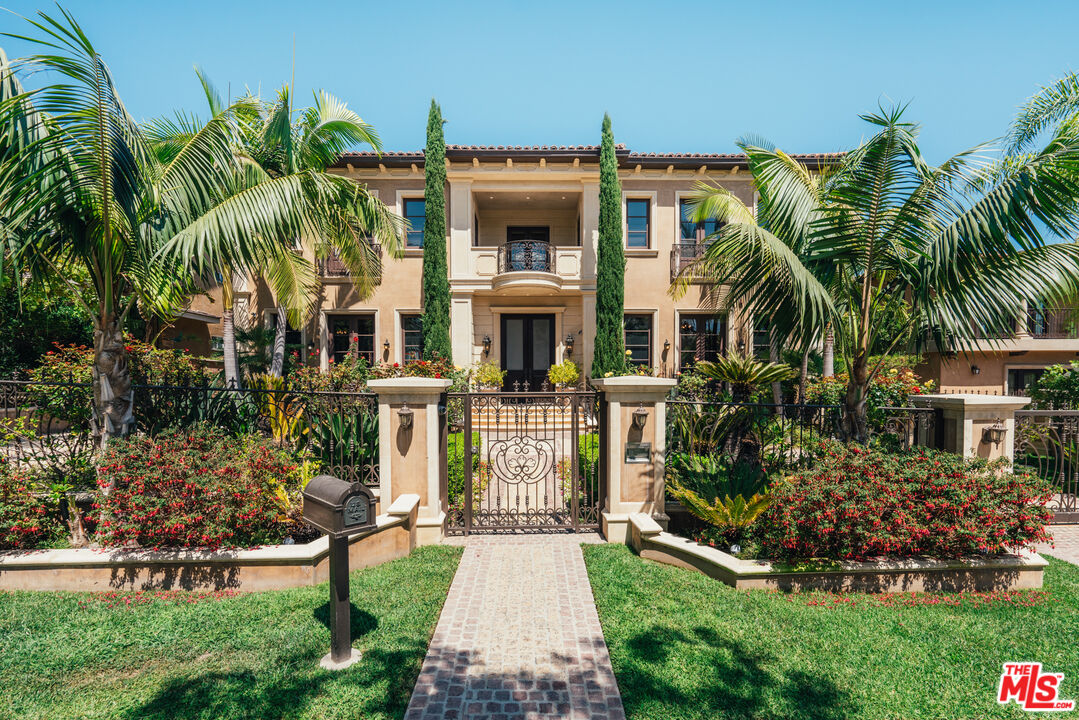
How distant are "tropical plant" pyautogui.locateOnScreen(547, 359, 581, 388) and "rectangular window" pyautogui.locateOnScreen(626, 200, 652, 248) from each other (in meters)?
4.85

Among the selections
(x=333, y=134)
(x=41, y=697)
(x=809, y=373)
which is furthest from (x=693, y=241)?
(x=41, y=697)

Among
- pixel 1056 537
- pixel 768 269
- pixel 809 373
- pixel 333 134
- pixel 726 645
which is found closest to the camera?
pixel 726 645

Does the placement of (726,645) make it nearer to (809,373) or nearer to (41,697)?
(41,697)

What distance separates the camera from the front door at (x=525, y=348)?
16.4 meters

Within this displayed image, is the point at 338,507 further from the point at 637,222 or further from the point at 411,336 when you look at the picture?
the point at 637,222

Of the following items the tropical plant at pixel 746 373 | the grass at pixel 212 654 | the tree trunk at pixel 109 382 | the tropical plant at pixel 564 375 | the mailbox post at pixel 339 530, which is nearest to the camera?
the grass at pixel 212 654

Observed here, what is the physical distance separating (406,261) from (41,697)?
13352mm

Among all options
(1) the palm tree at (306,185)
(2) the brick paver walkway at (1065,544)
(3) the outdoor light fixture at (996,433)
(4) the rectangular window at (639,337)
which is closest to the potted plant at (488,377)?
(1) the palm tree at (306,185)

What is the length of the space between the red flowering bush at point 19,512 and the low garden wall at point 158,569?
0.19m

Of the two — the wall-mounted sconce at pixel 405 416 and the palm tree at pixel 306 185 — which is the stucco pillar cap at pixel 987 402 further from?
the palm tree at pixel 306 185

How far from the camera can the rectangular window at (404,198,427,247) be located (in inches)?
607

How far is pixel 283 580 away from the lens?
4633 millimetres

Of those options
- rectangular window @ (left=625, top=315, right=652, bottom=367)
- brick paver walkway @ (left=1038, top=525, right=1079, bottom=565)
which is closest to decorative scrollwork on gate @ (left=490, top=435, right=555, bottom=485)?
brick paver walkway @ (left=1038, top=525, right=1079, bottom=565)

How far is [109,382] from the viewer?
16.4 feet
